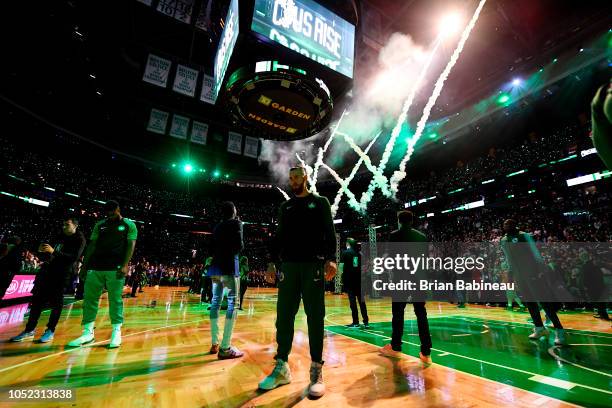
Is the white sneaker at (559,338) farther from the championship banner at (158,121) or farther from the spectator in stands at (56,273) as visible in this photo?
the championship banner at (158,121)

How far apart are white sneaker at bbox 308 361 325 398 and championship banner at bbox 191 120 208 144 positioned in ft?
42.2

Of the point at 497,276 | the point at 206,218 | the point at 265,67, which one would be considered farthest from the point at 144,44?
the point at 206,218

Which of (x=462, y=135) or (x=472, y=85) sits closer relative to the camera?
(x=472, y=85)

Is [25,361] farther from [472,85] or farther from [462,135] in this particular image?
[462,135]

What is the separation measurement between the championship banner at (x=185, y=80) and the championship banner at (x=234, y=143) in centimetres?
571

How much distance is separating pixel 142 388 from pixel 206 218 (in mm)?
29731

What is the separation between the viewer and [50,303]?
4129 mm

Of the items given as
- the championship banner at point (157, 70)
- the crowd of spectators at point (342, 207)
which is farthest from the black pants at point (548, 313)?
the crowd of spectators at point (342, 207)

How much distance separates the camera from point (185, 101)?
17391 millimetres

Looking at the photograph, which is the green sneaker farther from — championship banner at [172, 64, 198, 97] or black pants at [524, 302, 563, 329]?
black pants at [524, 302, 563, 329]

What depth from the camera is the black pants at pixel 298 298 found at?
2.50 metres

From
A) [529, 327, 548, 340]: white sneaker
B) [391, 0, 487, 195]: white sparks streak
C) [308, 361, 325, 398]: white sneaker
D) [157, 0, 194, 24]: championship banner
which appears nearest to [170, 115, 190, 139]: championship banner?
[157, 0, 194, 24]: championship banner

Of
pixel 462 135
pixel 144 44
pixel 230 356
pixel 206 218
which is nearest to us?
pixel 230 356

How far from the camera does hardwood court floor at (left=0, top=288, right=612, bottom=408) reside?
2189 mm
